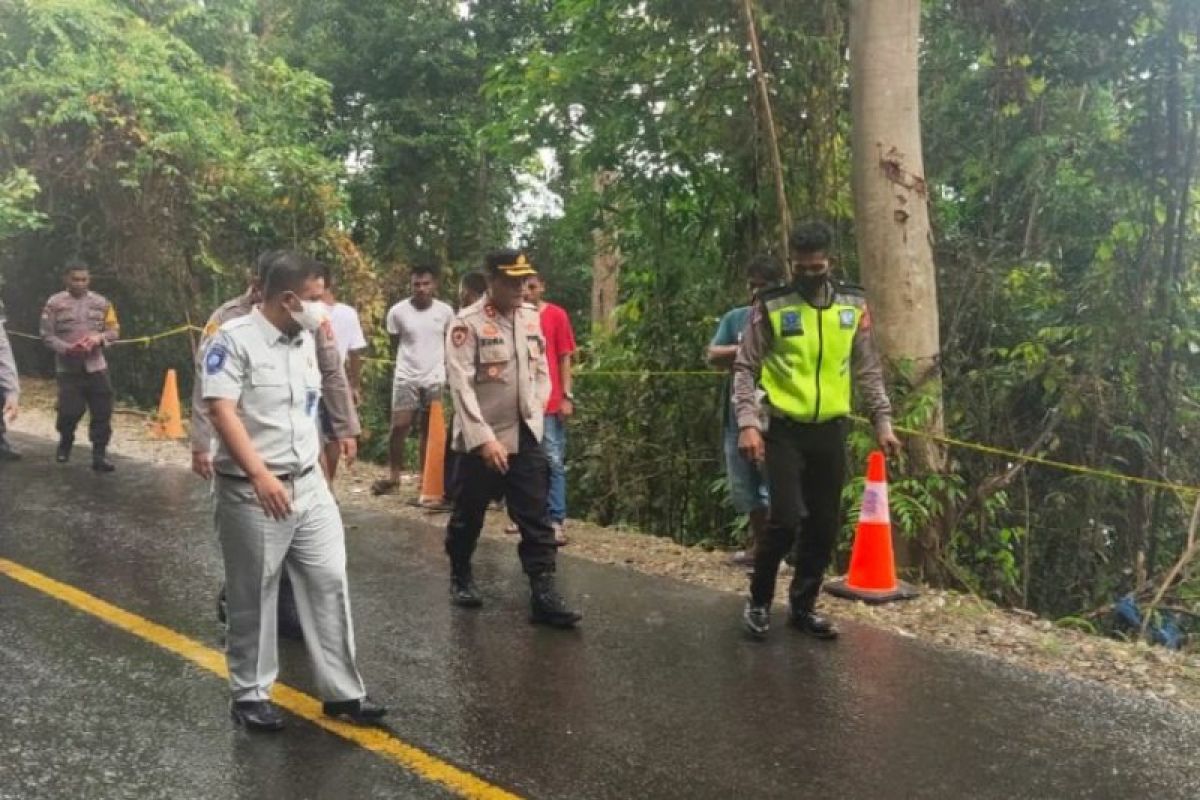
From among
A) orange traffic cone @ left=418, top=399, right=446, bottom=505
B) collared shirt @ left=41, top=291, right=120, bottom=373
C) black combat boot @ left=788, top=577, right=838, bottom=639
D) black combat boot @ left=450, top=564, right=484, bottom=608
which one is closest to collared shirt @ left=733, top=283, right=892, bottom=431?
black combat boot @ left=788, top=577, right=838, bottom=639

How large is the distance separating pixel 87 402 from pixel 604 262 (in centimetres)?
752

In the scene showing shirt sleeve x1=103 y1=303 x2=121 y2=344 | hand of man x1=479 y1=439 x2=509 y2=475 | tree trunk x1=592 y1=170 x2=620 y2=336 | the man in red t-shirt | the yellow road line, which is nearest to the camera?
the yellow road line

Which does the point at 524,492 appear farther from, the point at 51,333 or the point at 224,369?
the point at 51,333

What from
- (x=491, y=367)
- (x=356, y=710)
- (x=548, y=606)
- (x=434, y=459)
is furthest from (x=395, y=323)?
(x=356, y=710)

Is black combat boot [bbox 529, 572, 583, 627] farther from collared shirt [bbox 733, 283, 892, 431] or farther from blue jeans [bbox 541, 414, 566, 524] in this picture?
blue jeans [bbox 541, 414, 566, 524]

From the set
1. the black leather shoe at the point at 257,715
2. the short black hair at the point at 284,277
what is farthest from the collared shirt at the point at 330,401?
the black leather shoe at the point at 257,715

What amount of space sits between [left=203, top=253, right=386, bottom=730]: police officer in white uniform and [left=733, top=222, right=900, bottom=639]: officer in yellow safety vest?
203cm

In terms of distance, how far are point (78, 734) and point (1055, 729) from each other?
3.73 m

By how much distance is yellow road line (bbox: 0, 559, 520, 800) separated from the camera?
367 cm

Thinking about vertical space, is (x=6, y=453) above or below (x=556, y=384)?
below

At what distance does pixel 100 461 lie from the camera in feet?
32.5

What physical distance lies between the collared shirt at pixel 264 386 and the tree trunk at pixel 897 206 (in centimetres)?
413

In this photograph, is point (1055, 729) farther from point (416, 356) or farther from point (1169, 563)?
point (416, 356)

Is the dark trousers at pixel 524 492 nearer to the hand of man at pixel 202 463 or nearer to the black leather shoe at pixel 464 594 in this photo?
the black leather shoe at pixel 464 594
